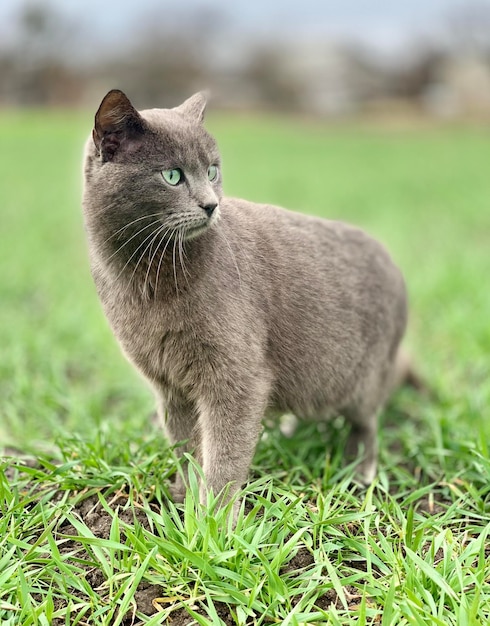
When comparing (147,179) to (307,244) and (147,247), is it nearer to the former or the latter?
(147,247)

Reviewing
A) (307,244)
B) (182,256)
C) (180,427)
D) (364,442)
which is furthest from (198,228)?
(364,442)

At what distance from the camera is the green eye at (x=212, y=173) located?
211 cm

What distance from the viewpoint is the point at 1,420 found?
9.70 feet

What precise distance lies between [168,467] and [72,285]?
2.93 metres

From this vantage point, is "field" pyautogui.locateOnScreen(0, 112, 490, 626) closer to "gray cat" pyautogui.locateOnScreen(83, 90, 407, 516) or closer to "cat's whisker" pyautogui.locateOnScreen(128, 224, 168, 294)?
Answer: "gray cat" pyautogui.locateOnScreen(83, 90, 407, 516)

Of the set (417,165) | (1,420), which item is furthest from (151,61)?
(1,420)

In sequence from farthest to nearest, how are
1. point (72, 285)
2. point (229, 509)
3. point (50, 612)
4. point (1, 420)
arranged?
point (72, 285) < point (1, 420) < point (229, 509) < point (50, 612)

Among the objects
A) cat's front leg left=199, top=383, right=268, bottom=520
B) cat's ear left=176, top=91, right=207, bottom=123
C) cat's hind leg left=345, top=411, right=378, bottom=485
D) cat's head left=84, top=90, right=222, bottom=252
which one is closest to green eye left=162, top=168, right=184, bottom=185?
cat's head left=84, top=90, right=222, bottom=252

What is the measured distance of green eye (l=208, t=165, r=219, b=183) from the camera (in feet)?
6.91

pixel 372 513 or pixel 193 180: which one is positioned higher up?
pixel 193 180

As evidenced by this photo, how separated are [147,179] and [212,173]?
0.25m

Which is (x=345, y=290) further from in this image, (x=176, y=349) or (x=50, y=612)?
(x=50, y=612)

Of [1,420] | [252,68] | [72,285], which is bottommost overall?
[252,68]

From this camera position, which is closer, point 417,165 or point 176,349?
point 176,349
